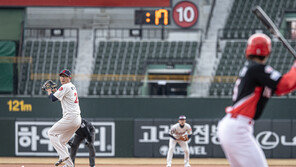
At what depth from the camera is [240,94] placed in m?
5.01

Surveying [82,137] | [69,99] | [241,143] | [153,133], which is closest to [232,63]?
[153,133]

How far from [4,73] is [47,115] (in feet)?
13.5

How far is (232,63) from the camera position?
21.1 m

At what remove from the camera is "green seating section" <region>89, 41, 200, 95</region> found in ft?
66.1

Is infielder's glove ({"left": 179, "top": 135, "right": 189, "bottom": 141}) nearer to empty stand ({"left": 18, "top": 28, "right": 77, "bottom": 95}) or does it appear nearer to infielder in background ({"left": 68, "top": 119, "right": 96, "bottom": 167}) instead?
infielder in background ({"left": 68, "top": 119, "right": 96, "bottom": 167})

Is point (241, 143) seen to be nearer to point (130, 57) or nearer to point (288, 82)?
point (288, 82)

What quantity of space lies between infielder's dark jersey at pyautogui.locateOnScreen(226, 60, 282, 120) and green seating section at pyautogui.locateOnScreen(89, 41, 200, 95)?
14.9m

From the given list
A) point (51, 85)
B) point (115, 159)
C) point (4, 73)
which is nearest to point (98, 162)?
point (115, 159)

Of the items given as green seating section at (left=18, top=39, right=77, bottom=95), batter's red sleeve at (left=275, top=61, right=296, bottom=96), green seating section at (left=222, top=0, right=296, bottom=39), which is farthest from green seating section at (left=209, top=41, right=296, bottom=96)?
batter's red sleeve at (left=275, top=61, right=296, bottom=96)

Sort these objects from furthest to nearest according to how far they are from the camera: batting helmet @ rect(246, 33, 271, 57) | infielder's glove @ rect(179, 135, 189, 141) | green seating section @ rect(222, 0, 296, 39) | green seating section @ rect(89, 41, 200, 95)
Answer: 1. green seating section @ rect(222, 0, 296, 39)
2. green seating section @ rect(89, 41, 200, 95)
3. infielder's glove @ rect(179, 135, 189, 141)
4. batting helmet @ rect(246, 33, 271, 57)

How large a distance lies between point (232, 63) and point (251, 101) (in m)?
16.3

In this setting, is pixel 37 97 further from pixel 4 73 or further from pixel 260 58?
pixel 260 58

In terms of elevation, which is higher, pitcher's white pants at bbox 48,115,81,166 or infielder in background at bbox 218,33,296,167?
infielder in background at bbox 218,33,296,167

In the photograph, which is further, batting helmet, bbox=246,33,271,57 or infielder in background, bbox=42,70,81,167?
infielder in background, bbox=42,70,81,167
